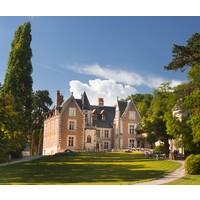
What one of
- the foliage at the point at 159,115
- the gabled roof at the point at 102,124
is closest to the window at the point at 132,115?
the foliage at the point at 159,115

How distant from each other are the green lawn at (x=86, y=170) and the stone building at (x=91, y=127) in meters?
0.43

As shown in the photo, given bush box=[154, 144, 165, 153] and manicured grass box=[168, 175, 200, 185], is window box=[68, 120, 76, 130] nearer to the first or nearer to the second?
bush box=[154, 144, 165, 153]

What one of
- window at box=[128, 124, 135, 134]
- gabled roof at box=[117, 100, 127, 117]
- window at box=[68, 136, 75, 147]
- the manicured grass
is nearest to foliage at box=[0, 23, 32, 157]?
window at box=[68, 136, 75, 147]

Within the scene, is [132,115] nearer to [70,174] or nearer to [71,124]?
[71,124]

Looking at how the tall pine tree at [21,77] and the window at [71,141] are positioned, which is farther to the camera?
the window at [71,141]

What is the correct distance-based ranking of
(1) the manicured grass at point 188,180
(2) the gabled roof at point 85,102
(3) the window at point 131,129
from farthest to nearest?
(3) the window at point 131,129 < (2) the gabled roof at point 85,102 < (1) the manicured grass at point 188,180

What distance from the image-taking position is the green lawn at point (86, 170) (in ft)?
46.3

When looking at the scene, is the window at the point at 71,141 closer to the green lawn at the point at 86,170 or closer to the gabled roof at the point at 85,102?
the green lawn at the point at 86,170

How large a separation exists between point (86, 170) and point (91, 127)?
2.34 m

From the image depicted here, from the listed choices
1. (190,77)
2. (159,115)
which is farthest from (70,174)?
(159,115)

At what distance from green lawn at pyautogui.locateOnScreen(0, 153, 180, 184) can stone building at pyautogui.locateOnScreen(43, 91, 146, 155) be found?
0.43 metres

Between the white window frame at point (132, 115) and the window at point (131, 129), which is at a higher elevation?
the white window frame at point (132, 115)
